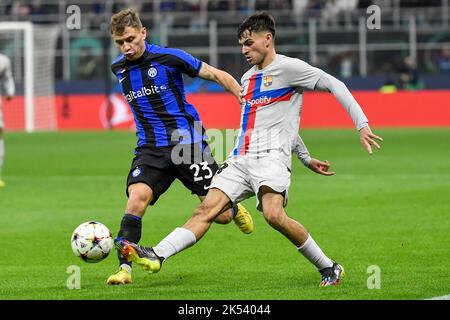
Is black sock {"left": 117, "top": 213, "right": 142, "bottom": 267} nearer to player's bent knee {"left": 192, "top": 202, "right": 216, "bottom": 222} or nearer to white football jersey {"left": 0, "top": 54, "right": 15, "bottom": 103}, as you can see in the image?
player's bent knee {"left": 192, "top": 202, "right": 216, "bottom": 222}

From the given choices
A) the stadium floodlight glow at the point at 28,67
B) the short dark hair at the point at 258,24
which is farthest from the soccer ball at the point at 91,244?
the stadium floodlight glow at the point at 28,67

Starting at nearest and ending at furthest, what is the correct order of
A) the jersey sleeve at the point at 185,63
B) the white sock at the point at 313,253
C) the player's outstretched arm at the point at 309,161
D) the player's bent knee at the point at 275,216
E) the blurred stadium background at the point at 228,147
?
the player's bent knee at the point at 275,216 < the white sock at the point at 313,253 < the player's outstretched arm at the point at 309,161 < the blurred stadium background at the point at 228,147 < the jersey sleeve at the point at 185,63

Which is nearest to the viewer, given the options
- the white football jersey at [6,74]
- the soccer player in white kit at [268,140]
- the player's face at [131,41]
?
the soccer player in white kit at [268,140]

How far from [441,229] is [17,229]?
473cm

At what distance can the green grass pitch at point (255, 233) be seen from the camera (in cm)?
849

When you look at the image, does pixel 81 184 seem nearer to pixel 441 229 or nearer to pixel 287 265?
pixel 441 229

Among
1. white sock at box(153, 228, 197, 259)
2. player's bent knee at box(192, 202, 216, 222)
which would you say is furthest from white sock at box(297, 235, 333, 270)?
white sock at box(153, 228, 197, 259)

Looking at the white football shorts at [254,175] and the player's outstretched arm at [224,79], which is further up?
the player's outstretched arm at [224,79]

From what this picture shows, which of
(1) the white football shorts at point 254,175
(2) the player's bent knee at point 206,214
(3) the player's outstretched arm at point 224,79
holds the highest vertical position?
(3) the player's outstretched arm at point 224,79

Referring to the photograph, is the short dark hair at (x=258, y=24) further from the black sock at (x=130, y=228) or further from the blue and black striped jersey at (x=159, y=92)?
the black sock at (x=130, y=228)

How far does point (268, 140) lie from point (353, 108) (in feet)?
2.31

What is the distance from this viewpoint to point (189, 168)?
9.48 metres

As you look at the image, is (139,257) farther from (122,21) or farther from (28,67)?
(28,67)
